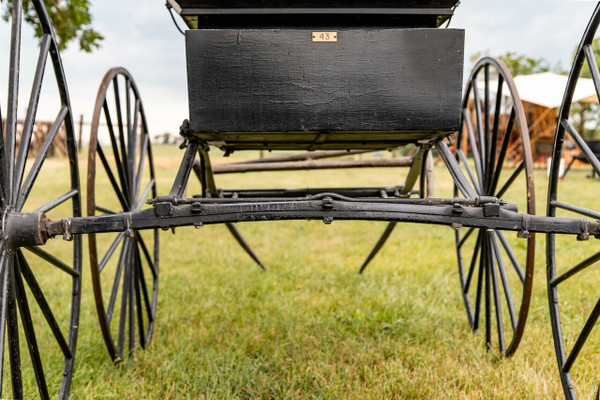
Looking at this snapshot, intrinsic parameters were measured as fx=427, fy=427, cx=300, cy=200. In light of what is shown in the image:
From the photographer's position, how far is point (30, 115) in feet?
5.19

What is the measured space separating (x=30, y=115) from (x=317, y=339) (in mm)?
1733

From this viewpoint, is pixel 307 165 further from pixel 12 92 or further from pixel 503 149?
pixel 12 92

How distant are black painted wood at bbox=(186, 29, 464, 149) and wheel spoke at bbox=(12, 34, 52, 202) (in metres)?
0.59

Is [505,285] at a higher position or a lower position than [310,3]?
lower

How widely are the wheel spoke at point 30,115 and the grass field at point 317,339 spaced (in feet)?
3.31

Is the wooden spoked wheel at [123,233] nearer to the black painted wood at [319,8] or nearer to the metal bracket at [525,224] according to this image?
the black painted wood at [319,8]

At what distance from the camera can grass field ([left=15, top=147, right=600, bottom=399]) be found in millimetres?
1897

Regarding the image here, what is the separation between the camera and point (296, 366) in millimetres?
2084

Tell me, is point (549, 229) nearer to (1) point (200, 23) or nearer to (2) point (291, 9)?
(2) point (291, 9)

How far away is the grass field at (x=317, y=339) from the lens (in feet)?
6.23

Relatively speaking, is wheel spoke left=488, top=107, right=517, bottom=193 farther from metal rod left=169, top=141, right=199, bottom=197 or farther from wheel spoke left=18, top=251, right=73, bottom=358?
wheel spoke left=18, top=251, right=73, bottom=358

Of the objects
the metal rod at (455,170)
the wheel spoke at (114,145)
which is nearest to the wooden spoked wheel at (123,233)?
the wheel spoke at (114,145)

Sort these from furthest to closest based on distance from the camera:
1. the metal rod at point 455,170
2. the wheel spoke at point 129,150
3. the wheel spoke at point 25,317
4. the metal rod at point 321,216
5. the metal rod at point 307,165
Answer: the metal rod at point 307,165, the wheel spoke at point 129,150, the metal rod at point 455,170, the wheel spoke at point 25,317, the metal rod at point 321,216

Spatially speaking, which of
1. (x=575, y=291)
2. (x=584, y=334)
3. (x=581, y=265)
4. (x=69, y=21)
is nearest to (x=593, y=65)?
(x=581, y=265)
